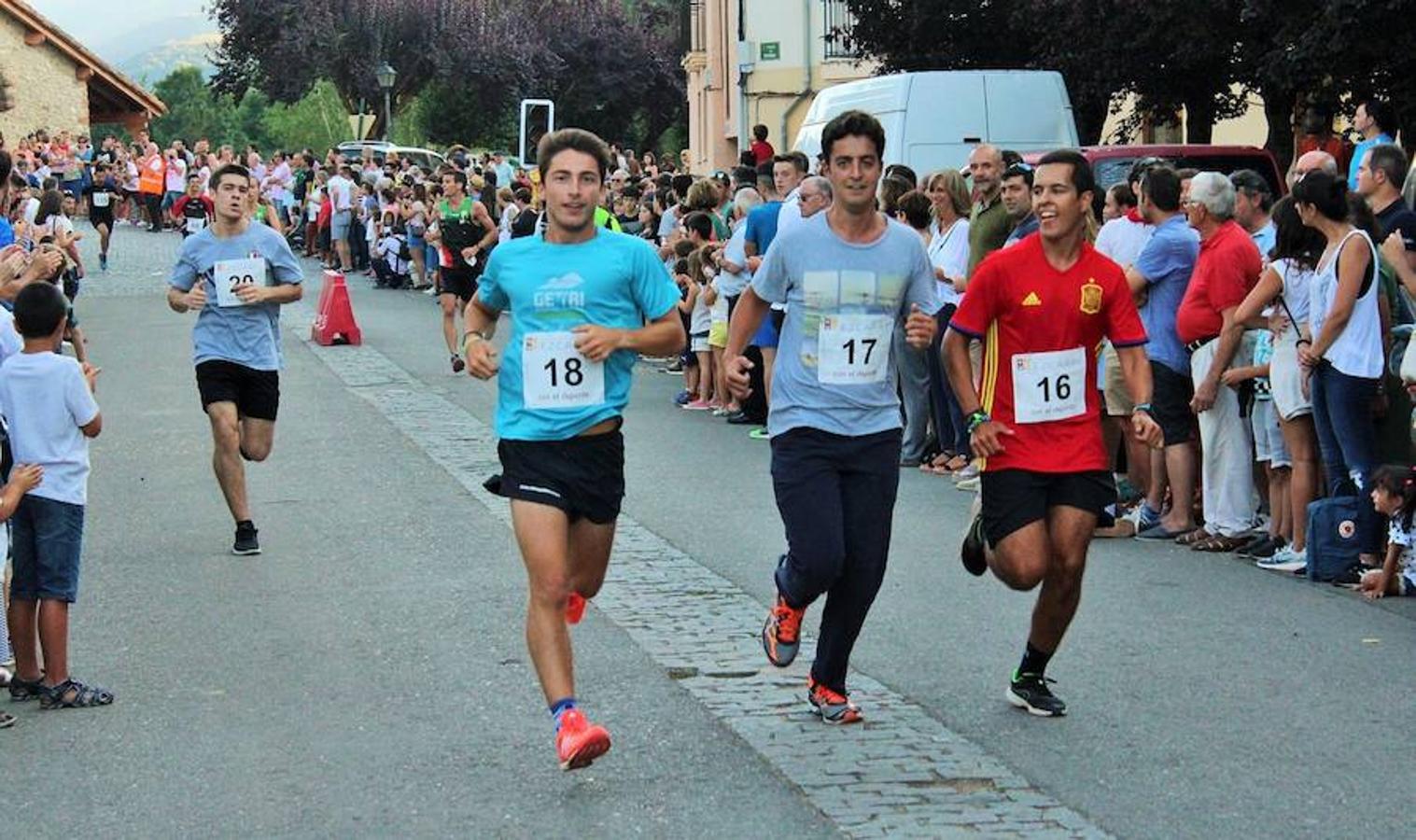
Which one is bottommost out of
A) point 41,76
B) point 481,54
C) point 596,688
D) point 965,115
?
point 596,688

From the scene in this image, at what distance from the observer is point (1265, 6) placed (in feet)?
63.9

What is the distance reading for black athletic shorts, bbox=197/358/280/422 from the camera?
11.3m

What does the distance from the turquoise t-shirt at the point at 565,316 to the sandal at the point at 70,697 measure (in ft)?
6.35

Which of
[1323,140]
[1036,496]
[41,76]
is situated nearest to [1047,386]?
[1036,496]

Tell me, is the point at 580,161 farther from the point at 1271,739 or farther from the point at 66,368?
the point at 1271,739

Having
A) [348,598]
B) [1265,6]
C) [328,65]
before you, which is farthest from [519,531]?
[328,65]

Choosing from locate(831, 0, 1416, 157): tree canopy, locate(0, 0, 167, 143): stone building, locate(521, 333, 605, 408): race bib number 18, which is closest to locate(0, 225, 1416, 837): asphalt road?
locate(521, 333, 605, 408): race bib number 18

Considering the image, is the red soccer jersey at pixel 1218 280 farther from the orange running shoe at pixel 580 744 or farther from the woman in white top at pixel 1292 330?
the orange running shoe at pixel 580 744

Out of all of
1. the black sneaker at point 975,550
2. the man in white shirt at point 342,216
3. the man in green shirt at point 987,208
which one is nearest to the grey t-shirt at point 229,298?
the man in green shirt at point 987,208

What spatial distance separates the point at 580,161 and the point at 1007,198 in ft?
19.5

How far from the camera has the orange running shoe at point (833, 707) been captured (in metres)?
7.40

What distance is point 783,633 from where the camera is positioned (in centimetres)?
752

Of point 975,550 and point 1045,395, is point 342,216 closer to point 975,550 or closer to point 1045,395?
point 975,550

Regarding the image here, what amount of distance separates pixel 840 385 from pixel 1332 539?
3.94 m
